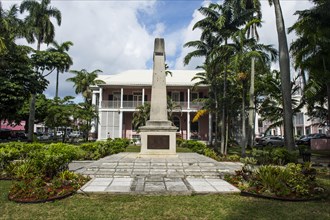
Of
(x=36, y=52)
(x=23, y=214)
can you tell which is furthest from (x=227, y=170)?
(x=36, y=52)

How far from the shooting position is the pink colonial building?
2888cm

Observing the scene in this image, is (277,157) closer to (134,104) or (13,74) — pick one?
(13,74)

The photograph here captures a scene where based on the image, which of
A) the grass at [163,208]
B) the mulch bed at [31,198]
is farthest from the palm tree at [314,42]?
the mulch bed at [31,198]

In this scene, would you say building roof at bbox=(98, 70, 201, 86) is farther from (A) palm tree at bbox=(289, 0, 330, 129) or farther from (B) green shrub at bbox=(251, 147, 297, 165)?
(B) green shrub at bbox=(251, 147, 297, 165)

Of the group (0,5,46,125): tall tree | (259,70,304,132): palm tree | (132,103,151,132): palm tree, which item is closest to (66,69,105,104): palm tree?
(132,103,151,132): palm tree

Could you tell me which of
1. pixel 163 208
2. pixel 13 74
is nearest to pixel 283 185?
pixel 163 208

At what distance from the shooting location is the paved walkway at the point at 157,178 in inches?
238

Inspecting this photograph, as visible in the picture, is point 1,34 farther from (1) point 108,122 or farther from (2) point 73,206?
(2) point 73,206

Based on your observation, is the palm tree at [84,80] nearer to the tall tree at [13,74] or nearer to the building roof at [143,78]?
the building roof at [143,78]

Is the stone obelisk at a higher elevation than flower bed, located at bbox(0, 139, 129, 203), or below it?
higher

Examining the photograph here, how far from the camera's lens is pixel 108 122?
95.8 feet

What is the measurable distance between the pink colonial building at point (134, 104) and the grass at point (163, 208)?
73.7 feet

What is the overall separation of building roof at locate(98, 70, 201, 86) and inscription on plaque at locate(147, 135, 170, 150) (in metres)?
17.9

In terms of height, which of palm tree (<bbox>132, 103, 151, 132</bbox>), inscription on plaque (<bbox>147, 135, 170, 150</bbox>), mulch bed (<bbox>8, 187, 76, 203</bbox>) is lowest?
mulch bed (<bbox>8, 187, 76, 203</bbox>)
